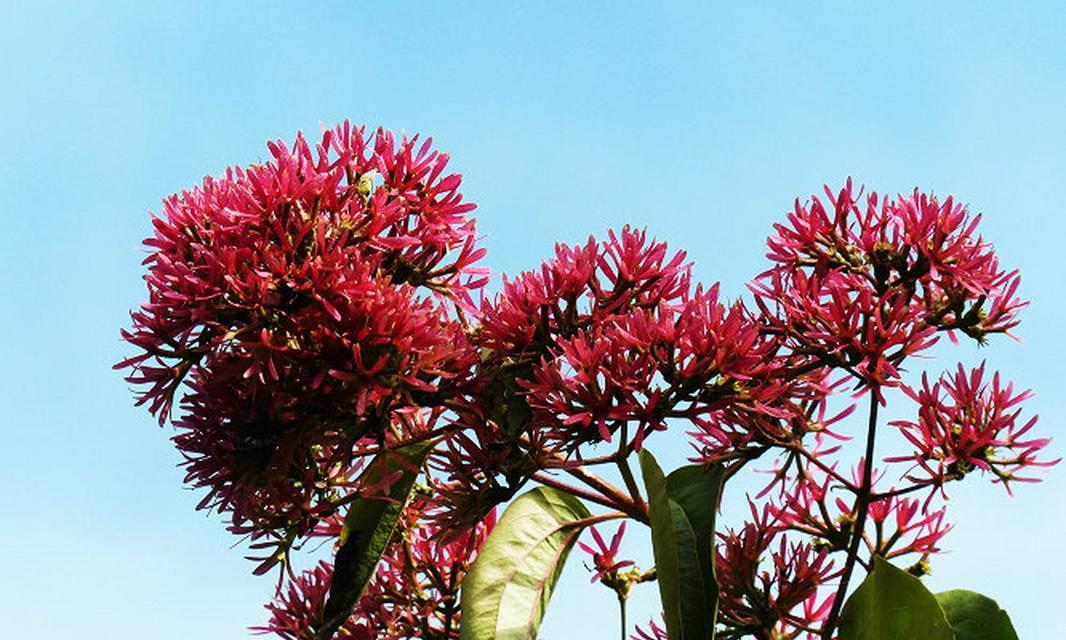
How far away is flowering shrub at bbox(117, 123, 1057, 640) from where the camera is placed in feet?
8.54

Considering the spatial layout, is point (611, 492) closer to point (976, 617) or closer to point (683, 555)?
point (683, 555)

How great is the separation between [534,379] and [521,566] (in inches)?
16.8

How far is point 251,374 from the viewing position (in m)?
2.58

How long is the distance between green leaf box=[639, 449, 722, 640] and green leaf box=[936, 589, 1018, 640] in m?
0.54

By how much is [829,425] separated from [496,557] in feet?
2.40

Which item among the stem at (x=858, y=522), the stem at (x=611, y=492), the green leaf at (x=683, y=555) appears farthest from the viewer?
the stem at (x=611, y=492)

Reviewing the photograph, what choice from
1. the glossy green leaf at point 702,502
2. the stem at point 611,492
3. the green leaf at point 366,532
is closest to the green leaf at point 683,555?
the glossy green leaf at point 702,502

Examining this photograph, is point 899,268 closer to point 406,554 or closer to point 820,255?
point 820,255

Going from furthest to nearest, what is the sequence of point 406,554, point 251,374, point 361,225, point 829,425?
point 406,554 → point 829,425 → point 361,225 → point 251,374

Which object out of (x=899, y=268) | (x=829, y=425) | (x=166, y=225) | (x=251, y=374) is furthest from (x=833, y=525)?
(x=166, y=225)

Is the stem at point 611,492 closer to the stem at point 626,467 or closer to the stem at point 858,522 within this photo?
the stem at point 626,467

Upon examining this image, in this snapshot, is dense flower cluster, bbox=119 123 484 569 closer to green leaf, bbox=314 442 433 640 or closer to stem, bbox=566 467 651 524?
green leaf, bbox=314 442 433 640

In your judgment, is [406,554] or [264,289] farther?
[406,554]

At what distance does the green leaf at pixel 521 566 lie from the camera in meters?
2.82
